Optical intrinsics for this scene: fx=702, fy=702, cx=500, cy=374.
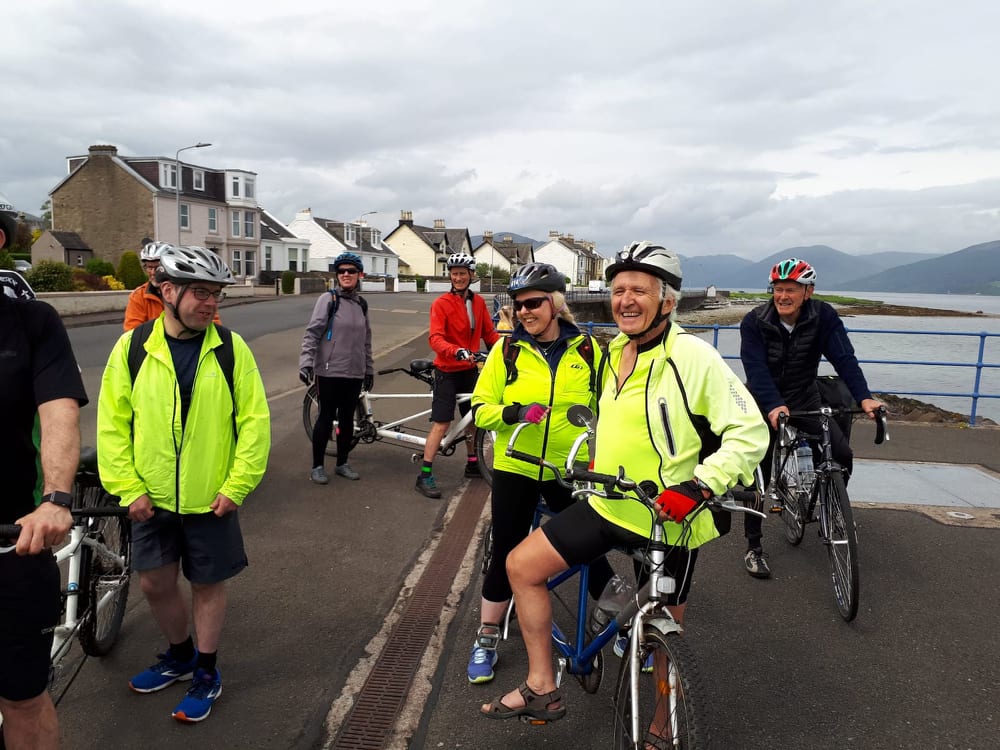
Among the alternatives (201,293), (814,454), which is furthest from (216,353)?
(814,454)

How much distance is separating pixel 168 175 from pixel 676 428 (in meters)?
54.1

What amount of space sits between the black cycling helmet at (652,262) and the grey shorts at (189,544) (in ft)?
6.28

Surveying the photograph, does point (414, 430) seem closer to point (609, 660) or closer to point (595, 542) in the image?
point (609, 660)

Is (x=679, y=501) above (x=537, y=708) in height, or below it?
above

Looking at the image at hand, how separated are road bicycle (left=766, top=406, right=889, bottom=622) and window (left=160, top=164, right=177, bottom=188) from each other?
170 ft

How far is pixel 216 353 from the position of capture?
115 inches

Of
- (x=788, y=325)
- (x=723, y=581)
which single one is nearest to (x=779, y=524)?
(x=723, y=581)

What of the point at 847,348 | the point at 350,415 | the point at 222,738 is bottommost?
the point at 222,738

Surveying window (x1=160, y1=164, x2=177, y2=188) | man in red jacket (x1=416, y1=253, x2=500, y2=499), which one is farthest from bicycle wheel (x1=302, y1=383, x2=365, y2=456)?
window (x1=160, y1=164, x2=177, y2=188)

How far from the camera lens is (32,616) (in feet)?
6.61

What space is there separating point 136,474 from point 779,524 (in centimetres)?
465

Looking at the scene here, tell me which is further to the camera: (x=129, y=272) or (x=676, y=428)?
(x=129, y=272)

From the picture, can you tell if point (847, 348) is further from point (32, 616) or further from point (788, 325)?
point (32, 616)

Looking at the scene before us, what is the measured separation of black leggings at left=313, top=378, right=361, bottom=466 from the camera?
623 cm
